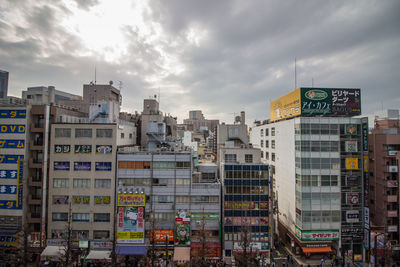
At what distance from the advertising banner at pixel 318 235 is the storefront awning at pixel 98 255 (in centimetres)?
3982

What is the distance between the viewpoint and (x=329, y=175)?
152 feet

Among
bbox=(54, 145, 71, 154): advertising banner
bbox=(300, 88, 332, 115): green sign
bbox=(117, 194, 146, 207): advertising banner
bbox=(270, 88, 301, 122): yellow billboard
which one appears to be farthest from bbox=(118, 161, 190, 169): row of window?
bbox=(300, 88, 332, 115): green sign

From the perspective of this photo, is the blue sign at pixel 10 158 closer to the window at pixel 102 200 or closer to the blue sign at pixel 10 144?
the blue sign at pixel 10 144

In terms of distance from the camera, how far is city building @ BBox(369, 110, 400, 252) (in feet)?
158

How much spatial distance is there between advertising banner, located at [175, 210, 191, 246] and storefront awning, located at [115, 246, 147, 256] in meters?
6.66

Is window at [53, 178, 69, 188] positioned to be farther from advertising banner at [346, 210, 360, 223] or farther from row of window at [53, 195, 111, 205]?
advertising banner at [346, 210, 360, 223]

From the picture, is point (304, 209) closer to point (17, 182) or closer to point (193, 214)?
point (193, 214)

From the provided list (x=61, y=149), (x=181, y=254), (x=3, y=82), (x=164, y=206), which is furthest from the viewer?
(x=3, y=82)

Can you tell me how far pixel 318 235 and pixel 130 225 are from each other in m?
40.1

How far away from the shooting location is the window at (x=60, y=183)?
4344cm

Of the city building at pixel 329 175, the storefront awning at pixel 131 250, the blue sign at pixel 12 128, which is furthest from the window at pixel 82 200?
the city building at pixel 329 175

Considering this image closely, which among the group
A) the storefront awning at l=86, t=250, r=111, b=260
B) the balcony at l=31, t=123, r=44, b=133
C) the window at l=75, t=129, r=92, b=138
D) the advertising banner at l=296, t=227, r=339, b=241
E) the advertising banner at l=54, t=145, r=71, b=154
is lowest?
the storefront awning at l=86, t=250, r=111, b=260

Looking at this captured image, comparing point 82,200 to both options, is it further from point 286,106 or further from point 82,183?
point 286,106

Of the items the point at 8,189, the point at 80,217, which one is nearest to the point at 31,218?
the point at 8,189
